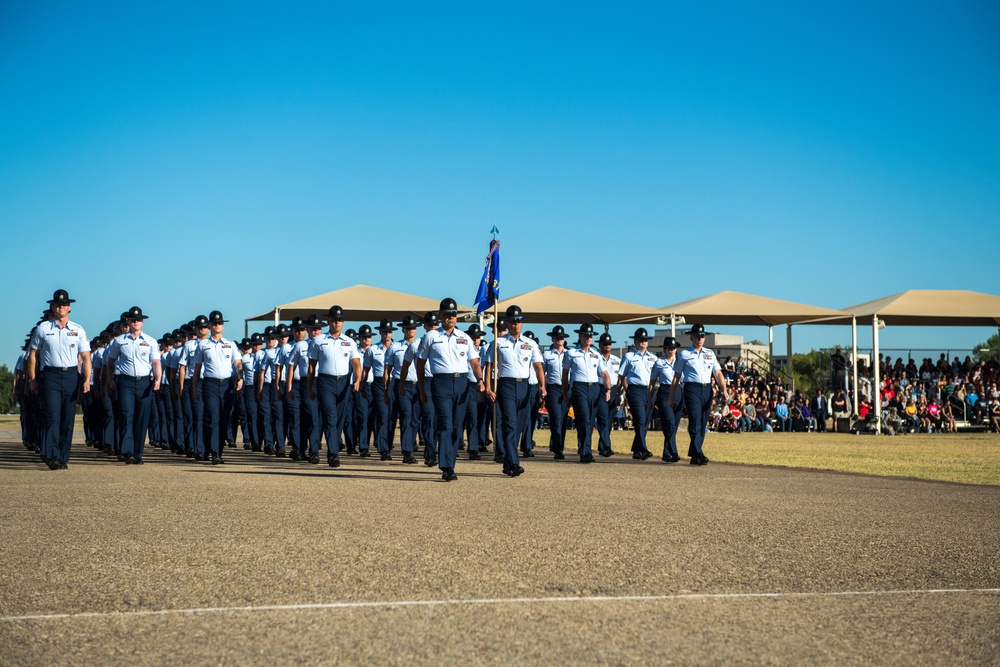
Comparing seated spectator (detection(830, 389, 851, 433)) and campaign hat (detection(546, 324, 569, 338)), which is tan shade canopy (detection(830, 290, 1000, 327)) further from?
campaign hat (detection(546, 324, 569, 338))

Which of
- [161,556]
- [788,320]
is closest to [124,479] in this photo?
[161,556]

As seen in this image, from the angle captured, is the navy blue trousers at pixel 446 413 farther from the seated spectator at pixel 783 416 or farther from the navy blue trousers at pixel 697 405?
the seated spectator at pixel 783 416

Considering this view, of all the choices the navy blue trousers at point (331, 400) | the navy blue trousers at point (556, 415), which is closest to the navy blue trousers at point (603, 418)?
the navy blue trousers at point (556, 415)

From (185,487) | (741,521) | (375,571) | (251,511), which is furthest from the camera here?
(185,487)

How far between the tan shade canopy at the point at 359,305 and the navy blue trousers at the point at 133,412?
36.2 feet

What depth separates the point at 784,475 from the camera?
46.1 feet

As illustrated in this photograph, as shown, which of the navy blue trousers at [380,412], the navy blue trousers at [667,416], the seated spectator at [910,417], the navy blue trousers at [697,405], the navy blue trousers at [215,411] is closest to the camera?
the navy blue trousers at [697,405]

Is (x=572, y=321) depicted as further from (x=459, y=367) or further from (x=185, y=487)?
(x=185, y=487)

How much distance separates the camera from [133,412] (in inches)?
651

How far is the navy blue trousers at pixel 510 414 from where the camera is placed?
44.5 feet

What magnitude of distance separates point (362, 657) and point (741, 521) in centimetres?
492

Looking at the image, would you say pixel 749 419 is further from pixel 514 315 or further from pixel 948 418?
pixel 514 315

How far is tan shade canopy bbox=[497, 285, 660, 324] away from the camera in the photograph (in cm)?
3005

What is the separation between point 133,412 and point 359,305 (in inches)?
484
